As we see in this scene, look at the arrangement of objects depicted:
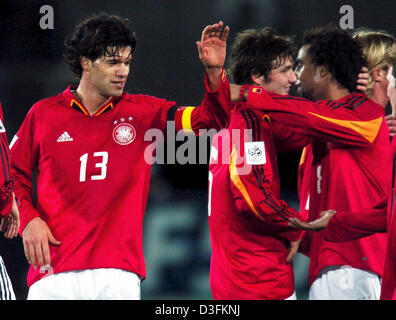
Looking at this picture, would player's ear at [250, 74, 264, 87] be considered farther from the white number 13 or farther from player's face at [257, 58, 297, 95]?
the white number 13

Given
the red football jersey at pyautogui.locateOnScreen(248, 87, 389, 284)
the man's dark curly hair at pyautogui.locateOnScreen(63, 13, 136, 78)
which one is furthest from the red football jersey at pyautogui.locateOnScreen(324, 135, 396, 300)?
the man's dark curly hair at pyautogui.locateOnScreen(63, 13, 136, 78)

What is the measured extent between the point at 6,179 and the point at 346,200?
5.62ft

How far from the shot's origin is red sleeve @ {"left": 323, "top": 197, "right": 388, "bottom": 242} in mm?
2906

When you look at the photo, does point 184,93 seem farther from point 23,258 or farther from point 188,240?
point 23,258

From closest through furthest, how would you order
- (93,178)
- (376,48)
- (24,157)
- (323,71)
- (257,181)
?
1. (93,178)
2. (24,157)
3. (257,181)
4. (323,71)
5. (376,48)

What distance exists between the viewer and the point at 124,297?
297 cm

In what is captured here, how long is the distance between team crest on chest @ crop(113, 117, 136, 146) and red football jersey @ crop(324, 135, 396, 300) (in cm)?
106

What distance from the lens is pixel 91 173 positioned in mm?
3059

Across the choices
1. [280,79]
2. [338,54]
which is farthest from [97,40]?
[338,54]

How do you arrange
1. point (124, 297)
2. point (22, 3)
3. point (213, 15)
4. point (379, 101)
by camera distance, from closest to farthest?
point (124, 297) < point (379, 101) < point (22, 3) < point (213, 15)

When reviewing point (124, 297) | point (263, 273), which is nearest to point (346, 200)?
point (263, 273)

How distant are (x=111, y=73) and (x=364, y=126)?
133 centimetres

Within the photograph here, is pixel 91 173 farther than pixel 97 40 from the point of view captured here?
No

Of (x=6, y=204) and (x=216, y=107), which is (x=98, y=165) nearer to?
(x=6, y=204)
